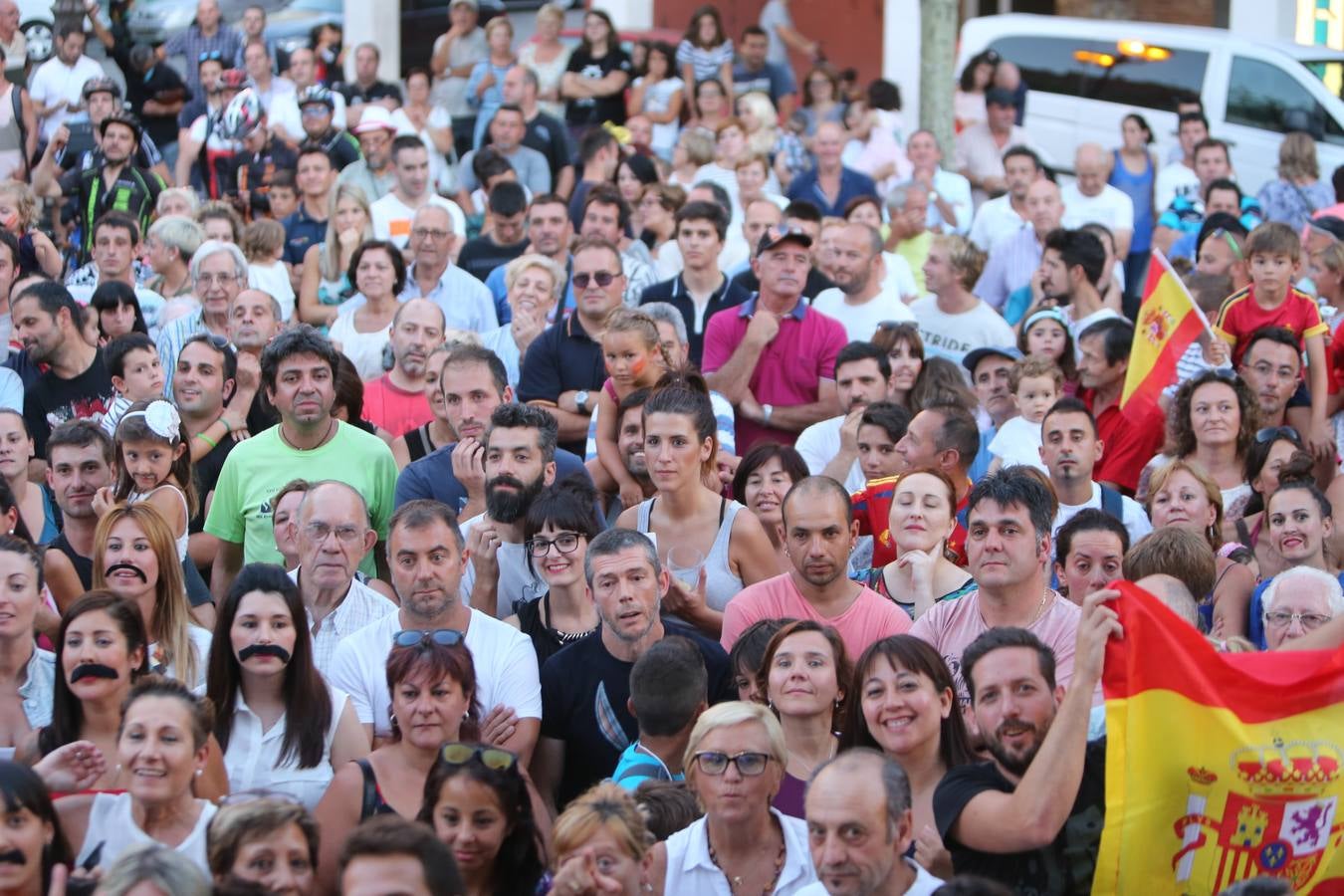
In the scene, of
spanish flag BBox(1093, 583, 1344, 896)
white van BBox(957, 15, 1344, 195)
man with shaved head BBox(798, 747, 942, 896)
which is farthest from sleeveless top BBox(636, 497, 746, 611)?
white van BBox(957, 15, 1344, 195)

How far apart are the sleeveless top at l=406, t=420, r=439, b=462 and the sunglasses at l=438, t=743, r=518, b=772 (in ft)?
10.1

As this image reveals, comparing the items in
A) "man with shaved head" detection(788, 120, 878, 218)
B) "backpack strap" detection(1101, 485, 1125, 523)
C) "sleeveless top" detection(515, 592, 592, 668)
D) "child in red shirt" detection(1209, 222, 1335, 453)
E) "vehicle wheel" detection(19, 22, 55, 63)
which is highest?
"vehicle wheel" detection(19, 22, 55, 63)

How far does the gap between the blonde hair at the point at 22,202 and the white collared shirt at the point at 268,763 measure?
6779 millimetres

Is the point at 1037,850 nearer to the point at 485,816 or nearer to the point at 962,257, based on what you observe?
the point at 485,816

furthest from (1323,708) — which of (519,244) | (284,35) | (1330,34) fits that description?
(1330,34)

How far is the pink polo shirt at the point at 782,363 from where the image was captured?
9.73 m

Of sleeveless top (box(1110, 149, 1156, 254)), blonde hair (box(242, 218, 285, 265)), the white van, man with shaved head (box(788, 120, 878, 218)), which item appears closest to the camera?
blonde hair (box(242, 218, 285, 265))

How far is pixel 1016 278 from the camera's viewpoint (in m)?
12.7

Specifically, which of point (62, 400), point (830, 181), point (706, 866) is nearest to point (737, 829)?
point (706, 866)

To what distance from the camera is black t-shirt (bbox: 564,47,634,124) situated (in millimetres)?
17078

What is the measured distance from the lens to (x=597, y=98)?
56.2 ft

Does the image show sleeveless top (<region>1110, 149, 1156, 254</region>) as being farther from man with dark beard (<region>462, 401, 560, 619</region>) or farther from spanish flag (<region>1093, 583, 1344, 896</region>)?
spanish flag (<region>1093, 583, 1344, 896</region>)

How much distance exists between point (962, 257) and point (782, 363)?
1.58m

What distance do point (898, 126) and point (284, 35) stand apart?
19.6ft
